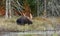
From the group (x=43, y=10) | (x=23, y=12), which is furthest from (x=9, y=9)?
(x=43, y=10)

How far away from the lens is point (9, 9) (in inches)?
895

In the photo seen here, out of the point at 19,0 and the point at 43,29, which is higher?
the point at 19,0

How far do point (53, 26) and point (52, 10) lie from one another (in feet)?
26.8

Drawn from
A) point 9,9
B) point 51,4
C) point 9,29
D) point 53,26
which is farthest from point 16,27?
point 51,4

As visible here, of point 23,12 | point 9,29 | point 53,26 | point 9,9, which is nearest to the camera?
point 9,29

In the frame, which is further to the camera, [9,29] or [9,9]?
[9,9]

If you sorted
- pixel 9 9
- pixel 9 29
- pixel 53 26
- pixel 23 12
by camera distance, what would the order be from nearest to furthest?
pixel 9 29, pixel 53 26, pixel 9 9, pixel 23 12

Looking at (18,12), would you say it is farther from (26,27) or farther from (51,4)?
(26,27)

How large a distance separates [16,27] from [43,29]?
215cm

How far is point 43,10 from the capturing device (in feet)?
86.6

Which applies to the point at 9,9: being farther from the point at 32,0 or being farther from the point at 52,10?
the point at 52,10

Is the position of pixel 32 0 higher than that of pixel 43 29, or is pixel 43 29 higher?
pixel 32 0

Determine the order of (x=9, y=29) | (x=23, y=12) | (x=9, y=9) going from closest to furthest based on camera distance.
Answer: (x=9, y=29), (x=9, y=9), (x=23, y=12)

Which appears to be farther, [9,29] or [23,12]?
[23,12]
